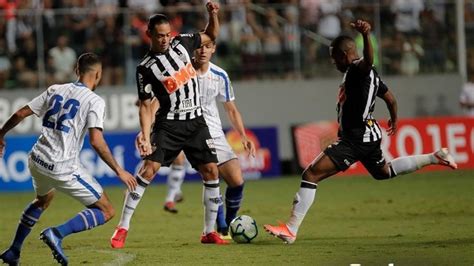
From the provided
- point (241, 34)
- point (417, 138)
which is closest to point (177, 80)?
point (417, 138)

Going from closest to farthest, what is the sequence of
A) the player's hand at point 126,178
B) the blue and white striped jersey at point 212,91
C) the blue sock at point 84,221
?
the player's hand at point 126,178 → the blue sock at point 84,221 → the blue and white striped jersey at point 212,91

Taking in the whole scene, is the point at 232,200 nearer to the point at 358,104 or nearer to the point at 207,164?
the point at 207,164

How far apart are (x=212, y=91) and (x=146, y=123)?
1.35 m

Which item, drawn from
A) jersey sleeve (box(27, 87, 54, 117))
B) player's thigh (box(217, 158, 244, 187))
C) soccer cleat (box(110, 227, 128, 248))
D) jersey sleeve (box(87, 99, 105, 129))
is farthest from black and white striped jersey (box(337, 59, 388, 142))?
jersey sleeve (box(27, 87, 54, 117))

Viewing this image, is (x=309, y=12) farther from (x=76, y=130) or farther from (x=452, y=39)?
(x=76, y=130)

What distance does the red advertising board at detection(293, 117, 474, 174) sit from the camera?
2281 centimetres

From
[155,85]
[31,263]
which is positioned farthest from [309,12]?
[31,263]

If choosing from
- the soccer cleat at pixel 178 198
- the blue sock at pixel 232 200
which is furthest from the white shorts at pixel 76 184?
the soccer cleat at pixel 178 198

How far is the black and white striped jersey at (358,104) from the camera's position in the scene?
11.8 meters

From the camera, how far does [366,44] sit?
432 inches

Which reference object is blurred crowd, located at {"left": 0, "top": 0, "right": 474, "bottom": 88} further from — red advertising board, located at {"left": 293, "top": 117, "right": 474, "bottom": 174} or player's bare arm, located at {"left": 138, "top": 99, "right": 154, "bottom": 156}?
player's bare arm, located at {"left": 138, "top": 99, "right": 154, "bottom": 156}

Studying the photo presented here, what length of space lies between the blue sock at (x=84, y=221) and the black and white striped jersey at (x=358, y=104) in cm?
319

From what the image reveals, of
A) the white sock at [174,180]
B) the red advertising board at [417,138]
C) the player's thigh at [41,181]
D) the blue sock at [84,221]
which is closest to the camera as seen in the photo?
the blue sock at [84,221]

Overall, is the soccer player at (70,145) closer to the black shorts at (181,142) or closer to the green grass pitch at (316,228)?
the green grass pitch at (316,228)
